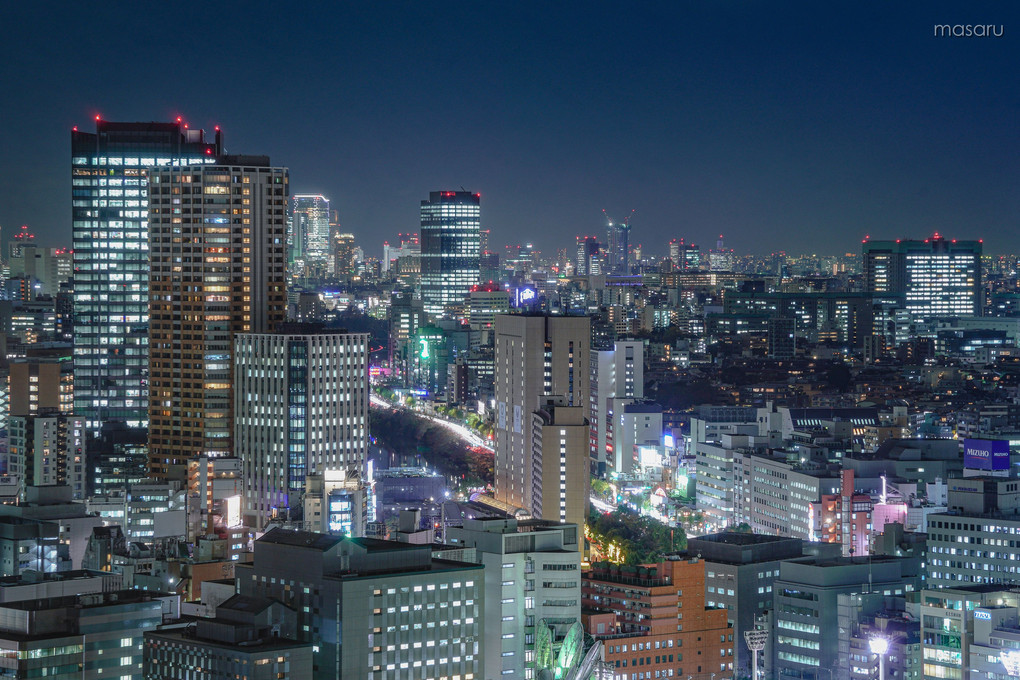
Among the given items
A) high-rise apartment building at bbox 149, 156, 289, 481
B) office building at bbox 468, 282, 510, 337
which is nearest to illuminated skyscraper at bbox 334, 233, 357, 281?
office building at bbox 468, 282, 510, 337

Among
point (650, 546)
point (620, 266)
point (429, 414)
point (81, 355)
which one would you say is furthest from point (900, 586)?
point (620, 266)

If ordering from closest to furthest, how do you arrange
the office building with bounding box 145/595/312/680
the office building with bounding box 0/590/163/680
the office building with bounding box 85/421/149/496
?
the office building with bounding box 145/595/312/680 < the office building with bounding box 0/590/163/680 < the office building with bounding box 85/421/149/496

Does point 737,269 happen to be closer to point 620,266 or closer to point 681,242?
point 681,242

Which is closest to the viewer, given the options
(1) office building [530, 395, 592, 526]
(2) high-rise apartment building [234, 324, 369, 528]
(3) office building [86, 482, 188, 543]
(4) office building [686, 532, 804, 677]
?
(4) office building [686, 532, 804, 677]

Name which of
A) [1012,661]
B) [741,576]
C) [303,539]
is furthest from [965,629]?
[303,539]

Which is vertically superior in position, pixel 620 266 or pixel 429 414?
pixel 620 266

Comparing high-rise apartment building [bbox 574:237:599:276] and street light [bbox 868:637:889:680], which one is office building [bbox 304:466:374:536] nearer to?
street light [bbox 868:637:889:680]
